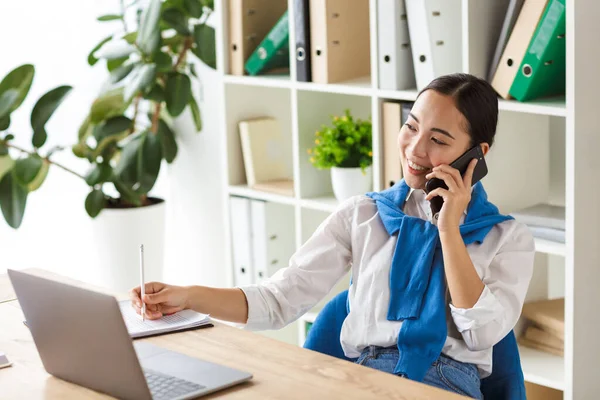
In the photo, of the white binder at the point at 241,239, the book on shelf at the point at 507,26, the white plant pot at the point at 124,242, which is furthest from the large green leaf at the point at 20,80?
the book on shelf at the point at 507,26

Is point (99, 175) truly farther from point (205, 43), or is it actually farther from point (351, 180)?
point (351, 180)

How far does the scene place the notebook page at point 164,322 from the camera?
73.0 inches

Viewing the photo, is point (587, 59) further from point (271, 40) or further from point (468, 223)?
point (271, 40)

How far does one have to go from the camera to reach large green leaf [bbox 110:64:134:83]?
12.7 feet

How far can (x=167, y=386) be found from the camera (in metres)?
1.58

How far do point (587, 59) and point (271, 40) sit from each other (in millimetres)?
1225

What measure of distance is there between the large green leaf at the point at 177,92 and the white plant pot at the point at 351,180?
0.96 m

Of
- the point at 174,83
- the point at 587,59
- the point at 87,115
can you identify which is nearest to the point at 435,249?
the point at 587,59

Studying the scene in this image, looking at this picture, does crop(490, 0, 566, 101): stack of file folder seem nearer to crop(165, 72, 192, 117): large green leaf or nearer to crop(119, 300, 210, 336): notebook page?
crop(119, 300, 210, 336): notebook page

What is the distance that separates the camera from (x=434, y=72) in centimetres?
266

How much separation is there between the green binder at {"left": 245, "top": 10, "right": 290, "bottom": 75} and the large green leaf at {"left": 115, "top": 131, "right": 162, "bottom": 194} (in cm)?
76

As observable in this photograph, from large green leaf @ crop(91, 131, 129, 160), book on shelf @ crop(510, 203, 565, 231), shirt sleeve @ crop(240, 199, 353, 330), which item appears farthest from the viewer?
large green leaf @ crop(91, 131, 129, 160)

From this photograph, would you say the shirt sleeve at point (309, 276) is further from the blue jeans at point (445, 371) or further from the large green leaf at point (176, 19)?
the large green leaf at point (176, 19)

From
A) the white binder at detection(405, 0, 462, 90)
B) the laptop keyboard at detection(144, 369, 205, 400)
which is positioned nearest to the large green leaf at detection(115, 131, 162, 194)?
the white binder at detection(405, 0, 462, 90)
